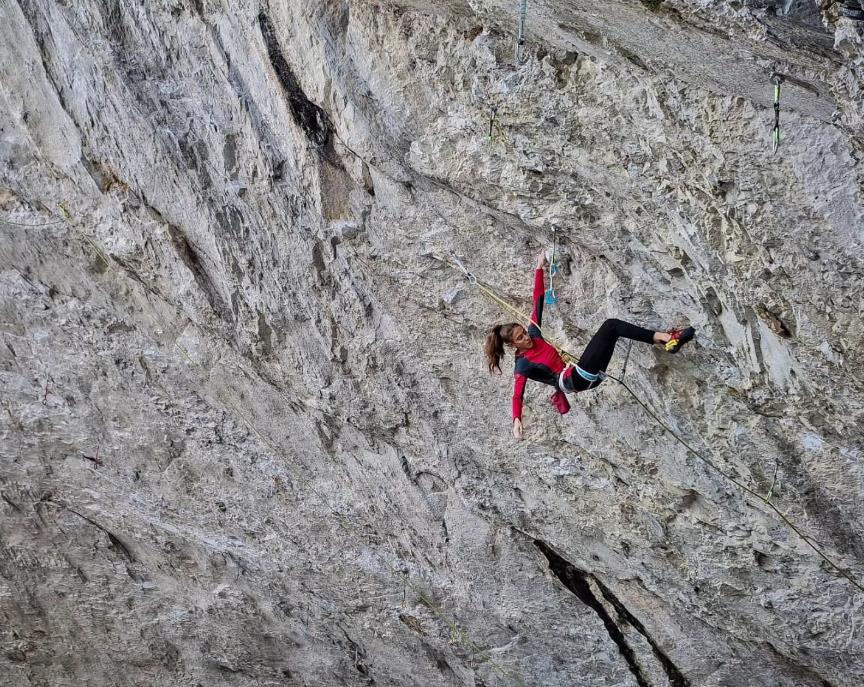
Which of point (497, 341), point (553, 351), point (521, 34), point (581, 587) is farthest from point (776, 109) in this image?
point (581, 587)

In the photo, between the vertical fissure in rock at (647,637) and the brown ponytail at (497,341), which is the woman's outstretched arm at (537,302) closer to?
the brown ponytail at (497,341)

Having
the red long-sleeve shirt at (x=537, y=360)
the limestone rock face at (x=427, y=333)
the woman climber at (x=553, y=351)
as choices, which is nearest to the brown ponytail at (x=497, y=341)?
the woman climber at (x=553, y=351)

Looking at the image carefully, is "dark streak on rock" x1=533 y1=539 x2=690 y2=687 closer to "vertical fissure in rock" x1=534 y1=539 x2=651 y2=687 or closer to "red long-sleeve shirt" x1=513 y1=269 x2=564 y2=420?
"vertical fissure in rock" x1=534 y1=539 x2=651 y2=687

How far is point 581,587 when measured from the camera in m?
7.64

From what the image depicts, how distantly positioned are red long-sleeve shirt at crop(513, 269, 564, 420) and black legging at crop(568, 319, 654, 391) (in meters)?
0.31

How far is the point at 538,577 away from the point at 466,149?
13.6 ft

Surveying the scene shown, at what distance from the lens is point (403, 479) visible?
7.77 meters

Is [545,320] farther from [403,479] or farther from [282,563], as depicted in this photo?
[282,563]

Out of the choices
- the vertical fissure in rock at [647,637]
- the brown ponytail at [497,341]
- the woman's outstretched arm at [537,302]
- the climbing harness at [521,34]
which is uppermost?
the climbing harness at [521,34]

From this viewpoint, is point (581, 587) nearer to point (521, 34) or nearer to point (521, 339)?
point (521, 339)

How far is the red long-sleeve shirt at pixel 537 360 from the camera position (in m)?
5.46

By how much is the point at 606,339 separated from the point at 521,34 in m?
1.89

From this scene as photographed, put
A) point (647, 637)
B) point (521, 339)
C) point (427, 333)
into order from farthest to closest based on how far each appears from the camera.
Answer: point (647, 637), point (427, 333), point (521, 339)

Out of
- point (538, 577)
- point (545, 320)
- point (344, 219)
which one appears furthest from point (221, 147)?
point (538, 577)
